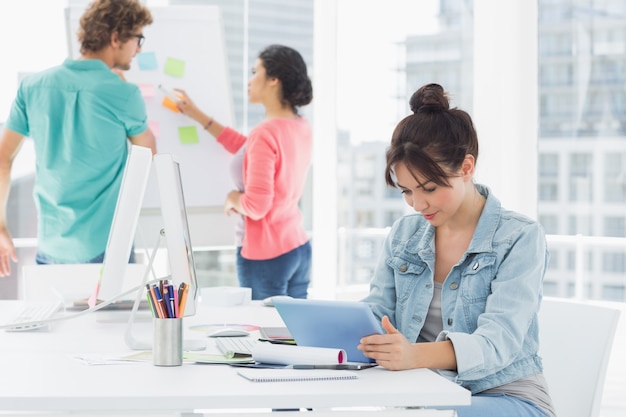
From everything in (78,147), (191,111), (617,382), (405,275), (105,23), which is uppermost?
(105,23)

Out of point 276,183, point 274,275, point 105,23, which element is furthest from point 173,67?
point 274,275

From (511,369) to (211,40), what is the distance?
2674 millimetres

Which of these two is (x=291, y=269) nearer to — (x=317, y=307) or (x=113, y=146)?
(x=113, y=146)

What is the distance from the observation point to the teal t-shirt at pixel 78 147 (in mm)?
3246

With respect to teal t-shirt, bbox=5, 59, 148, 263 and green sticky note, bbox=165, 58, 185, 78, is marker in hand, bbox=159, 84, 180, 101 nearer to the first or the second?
green sticky note, bbox=165, 58, 185, 78

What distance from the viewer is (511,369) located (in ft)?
5.85

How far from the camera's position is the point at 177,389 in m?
1.36

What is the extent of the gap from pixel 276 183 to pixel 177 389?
212 cm

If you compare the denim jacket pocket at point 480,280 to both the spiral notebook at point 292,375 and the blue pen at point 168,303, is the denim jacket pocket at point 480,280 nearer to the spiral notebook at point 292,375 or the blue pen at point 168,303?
the spiral notebook at point 292,375

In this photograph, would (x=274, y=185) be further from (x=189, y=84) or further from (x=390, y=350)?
(x=390, y=350)

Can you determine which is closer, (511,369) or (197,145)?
(511,369)

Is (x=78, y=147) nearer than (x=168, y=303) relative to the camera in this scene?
No

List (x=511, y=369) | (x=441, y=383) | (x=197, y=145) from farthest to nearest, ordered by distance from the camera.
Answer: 1. (x=197, y=145)
2. (x=511, y=369)
3. (x=441, y=383)

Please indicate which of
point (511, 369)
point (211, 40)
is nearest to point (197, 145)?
point (211, 40)
